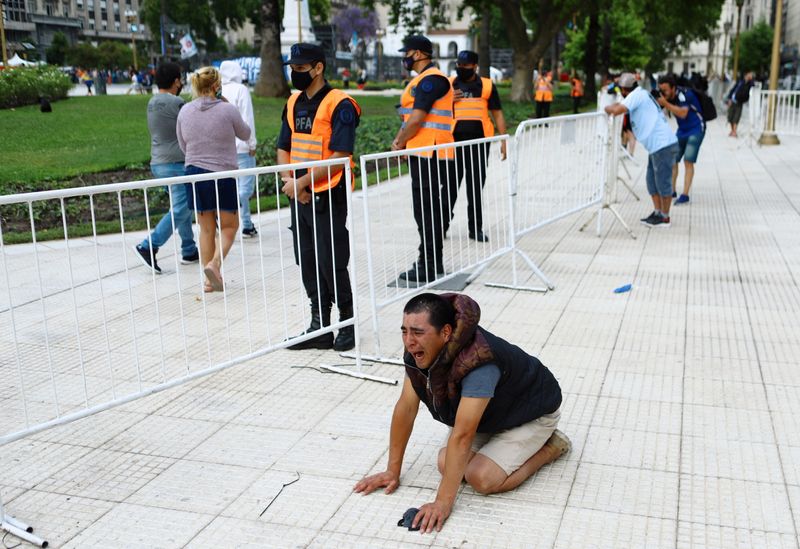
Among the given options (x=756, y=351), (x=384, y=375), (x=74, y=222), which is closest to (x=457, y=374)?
(x=384, y=375)

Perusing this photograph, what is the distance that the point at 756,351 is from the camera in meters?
5.42

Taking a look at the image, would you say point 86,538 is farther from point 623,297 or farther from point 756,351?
point 623,297

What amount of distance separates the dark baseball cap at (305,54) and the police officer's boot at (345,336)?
154 centimetres

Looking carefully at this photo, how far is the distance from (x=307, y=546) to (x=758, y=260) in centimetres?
612

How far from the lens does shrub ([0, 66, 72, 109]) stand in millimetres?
22509

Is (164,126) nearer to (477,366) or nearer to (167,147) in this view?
(167,147)

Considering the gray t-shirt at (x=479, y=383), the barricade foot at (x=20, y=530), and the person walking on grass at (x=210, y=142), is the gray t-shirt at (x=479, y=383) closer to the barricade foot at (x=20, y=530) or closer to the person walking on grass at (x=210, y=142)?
the barricade foot at (x=20, y=530)

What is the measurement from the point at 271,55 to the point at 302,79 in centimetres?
2817

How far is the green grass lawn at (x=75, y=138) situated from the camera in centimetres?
1315

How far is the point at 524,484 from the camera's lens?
3707 mm

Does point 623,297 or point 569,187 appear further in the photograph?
point 569,187

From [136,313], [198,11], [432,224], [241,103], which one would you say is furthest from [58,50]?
[432,224]

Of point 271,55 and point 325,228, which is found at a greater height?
point 271,55

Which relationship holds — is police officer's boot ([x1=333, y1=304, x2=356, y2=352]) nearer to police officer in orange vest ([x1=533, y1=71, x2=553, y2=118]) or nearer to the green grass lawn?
the green grass lawn
